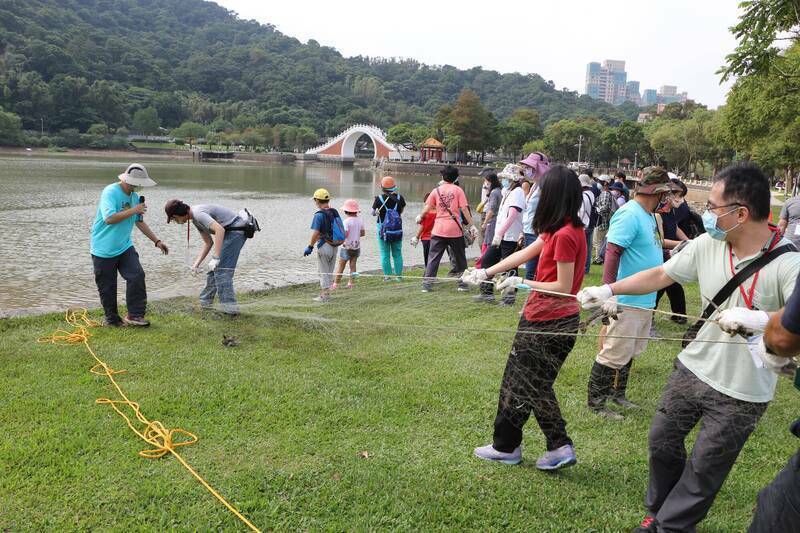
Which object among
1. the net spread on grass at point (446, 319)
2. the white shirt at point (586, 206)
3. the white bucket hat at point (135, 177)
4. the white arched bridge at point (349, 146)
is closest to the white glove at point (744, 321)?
the net spread on grass at point (446, 319)

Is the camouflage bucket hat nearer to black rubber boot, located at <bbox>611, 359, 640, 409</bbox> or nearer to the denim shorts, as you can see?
black rubber boot, located at <bbox>611, 359, 640, 409</bbox>

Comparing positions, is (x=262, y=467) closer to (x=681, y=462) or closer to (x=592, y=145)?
(x=681, y=462)

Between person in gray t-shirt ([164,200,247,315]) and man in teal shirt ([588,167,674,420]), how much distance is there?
154 inches

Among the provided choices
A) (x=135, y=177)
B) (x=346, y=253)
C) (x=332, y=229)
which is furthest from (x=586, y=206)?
(x=135, y=177)

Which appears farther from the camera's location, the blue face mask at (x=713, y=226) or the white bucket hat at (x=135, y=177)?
the white bucket hat at (x=135, y=177)

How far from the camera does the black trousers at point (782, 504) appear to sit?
1938 millimetres

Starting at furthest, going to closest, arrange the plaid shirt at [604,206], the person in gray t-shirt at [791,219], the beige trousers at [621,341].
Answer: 1. the plaid shirt at [604,206]
2. the person in gray t-shirt at [791,219]
3. the beige trousers at [621,341]

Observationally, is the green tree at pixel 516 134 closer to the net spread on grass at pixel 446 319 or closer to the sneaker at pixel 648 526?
the net spread on grass at pixel 446 319

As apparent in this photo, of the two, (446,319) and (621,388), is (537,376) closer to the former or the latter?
(621,388)

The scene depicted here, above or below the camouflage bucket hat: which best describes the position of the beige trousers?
below

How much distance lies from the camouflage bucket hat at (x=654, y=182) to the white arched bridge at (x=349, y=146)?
97186 millimetres

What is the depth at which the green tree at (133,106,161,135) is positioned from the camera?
97375mm

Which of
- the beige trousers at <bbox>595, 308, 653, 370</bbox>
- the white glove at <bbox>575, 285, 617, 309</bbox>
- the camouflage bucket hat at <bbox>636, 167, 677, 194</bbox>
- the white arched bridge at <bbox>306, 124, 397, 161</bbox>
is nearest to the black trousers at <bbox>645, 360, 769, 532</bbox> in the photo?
the white glove at <bbox>575, 285, 617, 309</bbox>

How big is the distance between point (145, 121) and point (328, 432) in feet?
349
